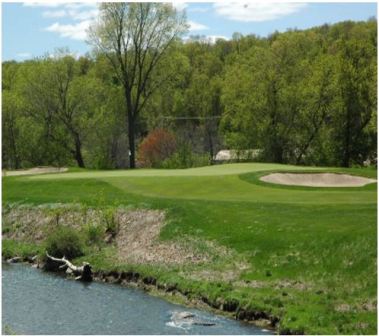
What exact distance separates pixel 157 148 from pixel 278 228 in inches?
1618

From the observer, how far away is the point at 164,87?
72.4m

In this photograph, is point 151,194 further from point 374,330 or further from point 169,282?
point 374,330

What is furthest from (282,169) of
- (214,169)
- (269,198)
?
(269,198)

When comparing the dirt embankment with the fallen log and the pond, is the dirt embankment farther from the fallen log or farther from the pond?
the pond

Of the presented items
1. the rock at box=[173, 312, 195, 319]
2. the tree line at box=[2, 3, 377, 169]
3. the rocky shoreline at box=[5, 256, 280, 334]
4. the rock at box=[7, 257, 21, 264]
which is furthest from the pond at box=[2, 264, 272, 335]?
the tree line at box=[2, 3, 377, 169]

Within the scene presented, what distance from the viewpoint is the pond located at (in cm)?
2050

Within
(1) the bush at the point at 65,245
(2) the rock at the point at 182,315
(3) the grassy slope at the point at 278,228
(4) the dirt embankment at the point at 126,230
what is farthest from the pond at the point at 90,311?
(1) the bush at the point at 65,245

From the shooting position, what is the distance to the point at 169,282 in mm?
25250

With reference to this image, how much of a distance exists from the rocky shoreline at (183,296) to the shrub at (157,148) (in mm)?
36530

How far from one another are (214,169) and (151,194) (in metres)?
9.34

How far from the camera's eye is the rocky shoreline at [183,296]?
2106 cm

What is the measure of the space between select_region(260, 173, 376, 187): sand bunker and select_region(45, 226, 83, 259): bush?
1158 centimetres

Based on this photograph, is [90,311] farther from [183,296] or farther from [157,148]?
[157,148]

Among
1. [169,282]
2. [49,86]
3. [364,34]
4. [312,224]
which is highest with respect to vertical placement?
[364,34]
